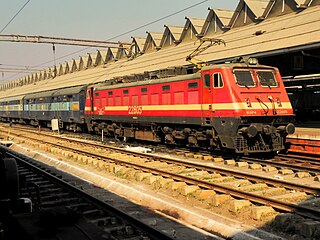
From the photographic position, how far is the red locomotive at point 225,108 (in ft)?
45.3

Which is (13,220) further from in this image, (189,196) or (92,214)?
(189,196)

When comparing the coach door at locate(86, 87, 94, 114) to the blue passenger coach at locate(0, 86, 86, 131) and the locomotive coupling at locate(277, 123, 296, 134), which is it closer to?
the blue passenger coach at locate(0, 86, 86, 131)

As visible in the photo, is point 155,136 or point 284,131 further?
point 155,136

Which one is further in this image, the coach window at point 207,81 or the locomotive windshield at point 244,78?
the coach window at point 207,81

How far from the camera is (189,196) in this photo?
9.70 metres

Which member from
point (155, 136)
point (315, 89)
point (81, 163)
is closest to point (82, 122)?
point (155, 136)

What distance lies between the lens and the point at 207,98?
48.6ft

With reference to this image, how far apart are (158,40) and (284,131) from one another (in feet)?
90.3

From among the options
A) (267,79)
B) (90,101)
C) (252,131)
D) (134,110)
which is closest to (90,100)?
(90,101)

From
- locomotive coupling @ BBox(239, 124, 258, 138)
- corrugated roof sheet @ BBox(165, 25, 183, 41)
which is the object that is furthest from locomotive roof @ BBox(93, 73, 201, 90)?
corrugated roof sheet @ BBox(165, 25, 183, 41)

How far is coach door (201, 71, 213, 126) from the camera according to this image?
14648mm

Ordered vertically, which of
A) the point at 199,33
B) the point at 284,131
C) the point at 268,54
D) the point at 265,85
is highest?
the point at 199,33

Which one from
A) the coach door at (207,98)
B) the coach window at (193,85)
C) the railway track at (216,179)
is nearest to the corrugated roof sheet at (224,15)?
the coach window at (193,85)

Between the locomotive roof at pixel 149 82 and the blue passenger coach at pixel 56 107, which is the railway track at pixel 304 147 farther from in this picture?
the blue passenger coach at pixel 56 107
